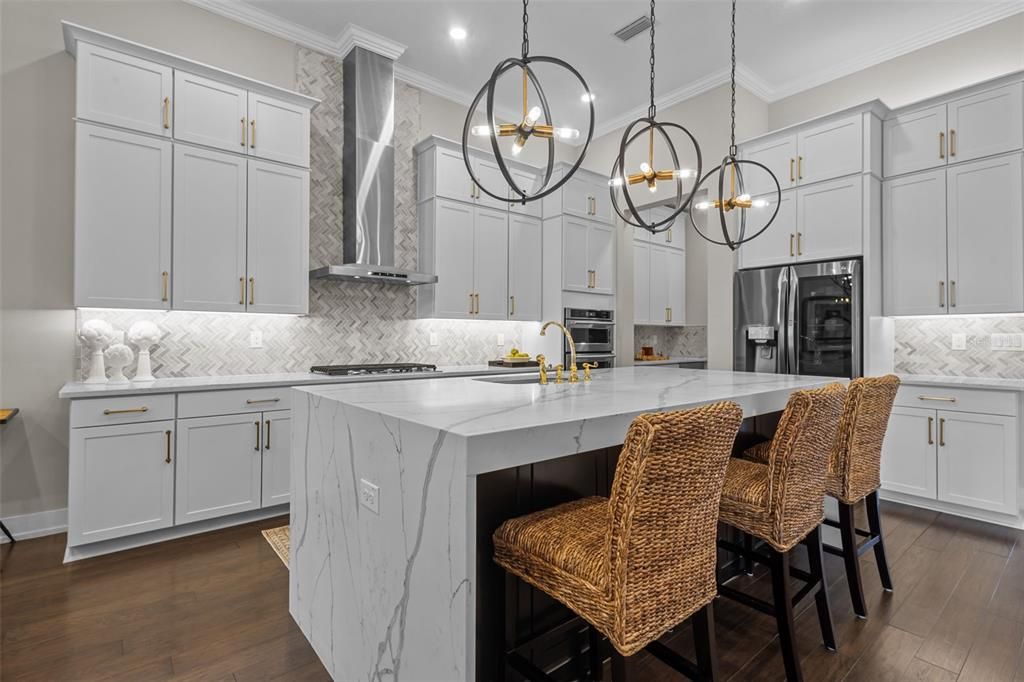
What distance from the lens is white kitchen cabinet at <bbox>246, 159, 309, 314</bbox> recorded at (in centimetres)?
363

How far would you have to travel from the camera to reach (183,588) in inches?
97.1

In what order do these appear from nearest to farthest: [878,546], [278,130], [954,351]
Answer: [878,546], [278,130], [954,351]

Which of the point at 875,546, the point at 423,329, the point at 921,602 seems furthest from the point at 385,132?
the point at 921,602

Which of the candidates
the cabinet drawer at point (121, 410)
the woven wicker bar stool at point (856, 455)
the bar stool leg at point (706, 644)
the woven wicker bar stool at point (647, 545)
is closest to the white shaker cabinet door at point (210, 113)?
the cabinet drawer at point (121, 410)

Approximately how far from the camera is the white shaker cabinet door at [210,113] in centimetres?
331

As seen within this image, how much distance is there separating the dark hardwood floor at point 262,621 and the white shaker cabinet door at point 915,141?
8.88 ft

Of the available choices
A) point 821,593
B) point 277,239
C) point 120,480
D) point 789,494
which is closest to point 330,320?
point 277,239

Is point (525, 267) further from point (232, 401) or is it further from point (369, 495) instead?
point (369, 495)

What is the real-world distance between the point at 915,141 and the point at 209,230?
516 cm

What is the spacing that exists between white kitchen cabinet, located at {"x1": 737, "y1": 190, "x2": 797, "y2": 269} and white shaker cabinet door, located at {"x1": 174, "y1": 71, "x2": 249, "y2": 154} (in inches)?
165

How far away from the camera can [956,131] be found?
12.2ft

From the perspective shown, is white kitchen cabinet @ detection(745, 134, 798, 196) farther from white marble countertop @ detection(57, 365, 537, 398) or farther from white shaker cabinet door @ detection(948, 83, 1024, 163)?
white marble countertop @ detection(57, 365, 537, 398)

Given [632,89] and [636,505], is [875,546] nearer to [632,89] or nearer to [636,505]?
[636,505]

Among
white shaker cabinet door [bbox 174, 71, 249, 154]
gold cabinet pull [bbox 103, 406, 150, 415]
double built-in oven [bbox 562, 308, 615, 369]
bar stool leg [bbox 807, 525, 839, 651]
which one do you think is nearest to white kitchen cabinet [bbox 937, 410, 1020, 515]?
bar stool leg [bbox 807, 525, 839, 651]
